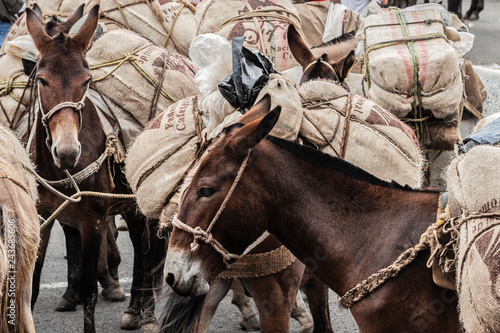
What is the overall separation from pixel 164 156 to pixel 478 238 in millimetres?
2209

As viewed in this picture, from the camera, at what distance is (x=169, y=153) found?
14.8ft

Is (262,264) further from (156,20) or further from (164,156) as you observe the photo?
(156,20)

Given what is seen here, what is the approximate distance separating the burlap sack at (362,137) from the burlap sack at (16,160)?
1.47 metres

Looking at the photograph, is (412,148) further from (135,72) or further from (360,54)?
(135,72)

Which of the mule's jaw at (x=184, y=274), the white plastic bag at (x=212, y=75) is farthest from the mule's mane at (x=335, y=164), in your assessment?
the white plastic bag at (x=212, y=75)

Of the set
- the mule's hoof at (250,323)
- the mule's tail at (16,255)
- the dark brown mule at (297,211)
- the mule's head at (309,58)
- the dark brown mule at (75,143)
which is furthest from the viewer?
the mule's hoof at (250,323)

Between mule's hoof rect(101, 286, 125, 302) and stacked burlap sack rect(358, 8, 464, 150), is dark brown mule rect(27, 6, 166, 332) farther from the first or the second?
stacked burlap sack rect(358, 8, 464, 150)

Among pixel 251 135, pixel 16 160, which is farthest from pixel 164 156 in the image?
pixel 251 135

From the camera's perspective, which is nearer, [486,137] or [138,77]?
[486,137]

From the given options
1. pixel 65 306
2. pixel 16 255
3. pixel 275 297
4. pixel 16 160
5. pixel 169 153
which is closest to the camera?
pixel 16 255

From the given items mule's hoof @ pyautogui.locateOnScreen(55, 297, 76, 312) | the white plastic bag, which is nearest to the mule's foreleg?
mule's hoof @ pyautogui.locateOnScreen(55, 297, 76, 312)

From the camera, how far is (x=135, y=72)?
5.72 m

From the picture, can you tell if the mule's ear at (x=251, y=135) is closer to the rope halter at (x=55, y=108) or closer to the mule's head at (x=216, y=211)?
the mule's head at (x=216, y=211)

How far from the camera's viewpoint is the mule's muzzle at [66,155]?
5.00m
